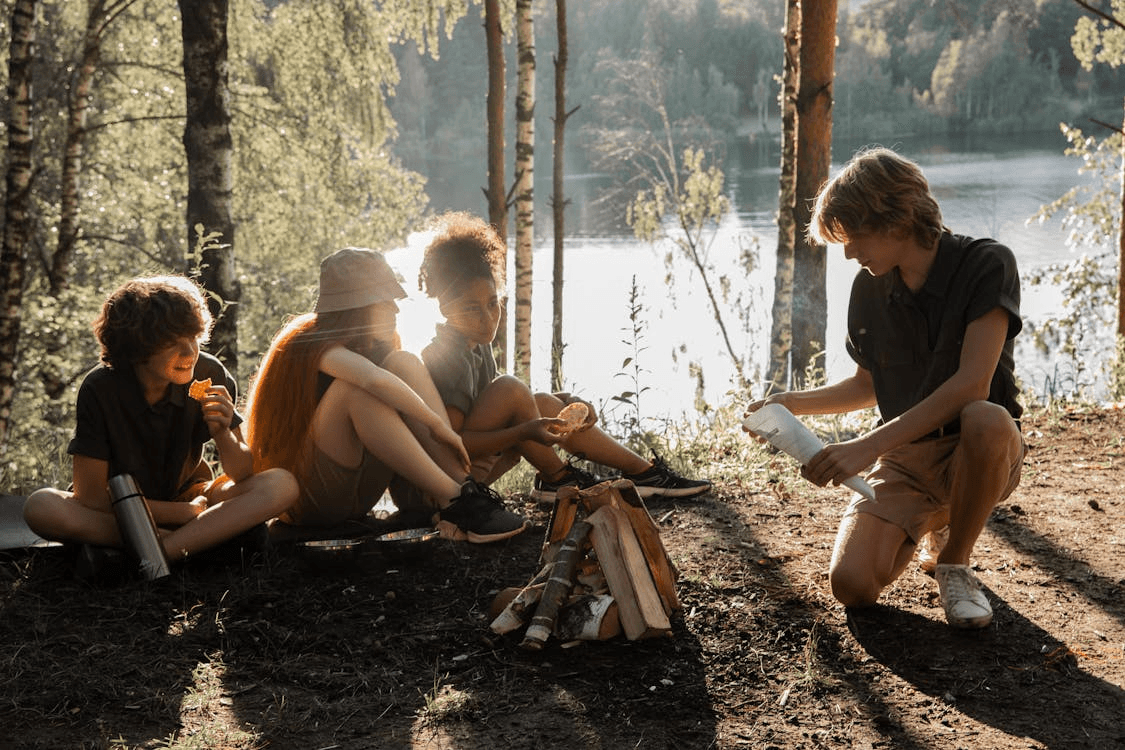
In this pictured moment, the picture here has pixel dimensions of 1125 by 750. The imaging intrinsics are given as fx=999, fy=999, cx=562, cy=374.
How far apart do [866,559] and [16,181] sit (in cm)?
696

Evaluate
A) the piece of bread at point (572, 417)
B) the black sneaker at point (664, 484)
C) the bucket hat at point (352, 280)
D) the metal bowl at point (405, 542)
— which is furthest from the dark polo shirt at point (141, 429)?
the black sneaker at point (664, 484)

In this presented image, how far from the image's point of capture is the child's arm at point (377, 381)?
125 inches

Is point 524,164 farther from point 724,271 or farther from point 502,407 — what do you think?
point 724,271

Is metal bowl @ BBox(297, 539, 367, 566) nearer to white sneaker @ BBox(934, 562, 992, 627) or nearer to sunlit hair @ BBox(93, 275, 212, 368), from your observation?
sunlit hair @ BBox(93, 275, 212, 368)

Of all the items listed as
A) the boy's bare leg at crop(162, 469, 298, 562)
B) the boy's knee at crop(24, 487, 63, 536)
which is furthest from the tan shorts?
the boy's knee at crop(24, 487, 63, 536)

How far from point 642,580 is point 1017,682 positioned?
95 cm

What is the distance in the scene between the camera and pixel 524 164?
9.05 metres

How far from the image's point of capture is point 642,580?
2707 mm

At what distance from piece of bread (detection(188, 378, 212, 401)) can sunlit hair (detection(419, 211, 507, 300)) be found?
2.78ft

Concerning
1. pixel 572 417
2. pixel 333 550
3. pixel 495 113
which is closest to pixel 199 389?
pixel 333 550

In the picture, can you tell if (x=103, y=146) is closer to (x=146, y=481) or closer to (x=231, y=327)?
(x=231, y=327)

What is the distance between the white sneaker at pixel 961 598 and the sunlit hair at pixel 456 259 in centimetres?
175

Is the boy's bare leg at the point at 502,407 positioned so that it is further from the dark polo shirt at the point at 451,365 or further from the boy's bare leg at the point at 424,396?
the boy's bare leg at the point at 424,396

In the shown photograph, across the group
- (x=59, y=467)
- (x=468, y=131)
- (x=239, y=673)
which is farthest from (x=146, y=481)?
(x=468, y=131)
